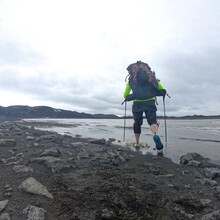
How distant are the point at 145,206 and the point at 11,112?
10218 cm

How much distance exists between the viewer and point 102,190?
16.5 ft

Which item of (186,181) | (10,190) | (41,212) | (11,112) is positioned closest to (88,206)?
(41,212)

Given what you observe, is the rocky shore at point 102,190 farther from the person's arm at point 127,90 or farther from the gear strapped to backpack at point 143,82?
the person's arm at point 127,90

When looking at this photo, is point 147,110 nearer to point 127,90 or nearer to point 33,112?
point 127,90

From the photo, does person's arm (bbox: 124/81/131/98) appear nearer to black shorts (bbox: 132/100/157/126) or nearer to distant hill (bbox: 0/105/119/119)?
black shorts (bbox: 132/100/157/126)

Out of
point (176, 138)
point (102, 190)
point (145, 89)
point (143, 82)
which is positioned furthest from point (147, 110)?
point (176, 138)

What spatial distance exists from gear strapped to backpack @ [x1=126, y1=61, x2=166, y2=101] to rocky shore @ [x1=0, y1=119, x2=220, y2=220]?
3425 millimetres

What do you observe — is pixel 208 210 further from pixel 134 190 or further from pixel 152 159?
pixel 152 159

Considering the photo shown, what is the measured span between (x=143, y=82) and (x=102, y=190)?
6.08 metres

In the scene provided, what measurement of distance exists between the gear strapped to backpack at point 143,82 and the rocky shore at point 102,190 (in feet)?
11.2

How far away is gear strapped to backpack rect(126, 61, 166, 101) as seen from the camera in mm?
10273

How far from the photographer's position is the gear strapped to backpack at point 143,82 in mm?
10273

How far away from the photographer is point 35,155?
25.6ft

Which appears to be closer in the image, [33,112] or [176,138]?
[176,138]
